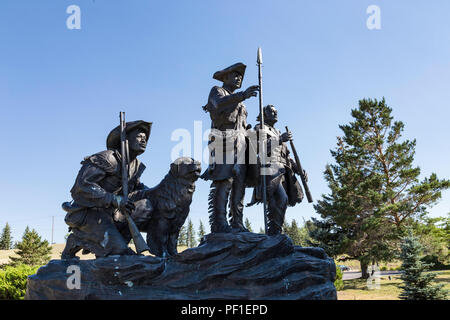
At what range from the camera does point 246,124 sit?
6168mm

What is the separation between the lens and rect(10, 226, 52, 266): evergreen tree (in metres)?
31.3

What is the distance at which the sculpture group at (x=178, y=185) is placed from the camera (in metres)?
4.89

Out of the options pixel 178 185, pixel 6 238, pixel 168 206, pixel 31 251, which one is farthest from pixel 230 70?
pixel 6 238

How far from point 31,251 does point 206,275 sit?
3287cm

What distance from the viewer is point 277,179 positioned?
5.90 metres

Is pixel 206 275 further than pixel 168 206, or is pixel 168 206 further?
pixel 168 206

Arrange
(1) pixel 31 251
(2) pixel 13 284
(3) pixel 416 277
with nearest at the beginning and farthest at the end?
(3) pixel 416 277, (2) pixel 13 284, (1) pixel 31 251

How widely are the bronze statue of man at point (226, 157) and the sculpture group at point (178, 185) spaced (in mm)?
16

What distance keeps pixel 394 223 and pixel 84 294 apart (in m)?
19.5

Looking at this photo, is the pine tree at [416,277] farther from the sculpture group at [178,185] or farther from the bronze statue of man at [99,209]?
the bronze statue of man at [99,209]

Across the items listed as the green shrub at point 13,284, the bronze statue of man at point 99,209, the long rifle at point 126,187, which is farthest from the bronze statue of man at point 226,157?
the green shrub at point 13,284

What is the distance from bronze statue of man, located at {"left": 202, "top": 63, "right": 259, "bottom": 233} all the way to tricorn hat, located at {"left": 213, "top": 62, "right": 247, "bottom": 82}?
0.02 meters

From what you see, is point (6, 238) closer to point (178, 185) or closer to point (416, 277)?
point (416, 277)
